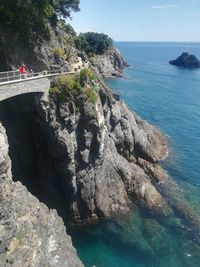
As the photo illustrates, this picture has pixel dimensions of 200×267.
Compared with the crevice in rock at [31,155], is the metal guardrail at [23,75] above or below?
above

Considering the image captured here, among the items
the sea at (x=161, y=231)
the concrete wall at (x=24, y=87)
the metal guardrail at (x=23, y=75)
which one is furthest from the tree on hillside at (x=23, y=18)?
the sea at (x=161, y=231)

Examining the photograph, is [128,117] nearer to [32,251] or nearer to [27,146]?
[27,146]

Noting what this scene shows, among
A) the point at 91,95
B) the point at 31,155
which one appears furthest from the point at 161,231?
the point at 31,155

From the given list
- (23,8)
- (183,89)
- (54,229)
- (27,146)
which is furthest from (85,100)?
(183,89)

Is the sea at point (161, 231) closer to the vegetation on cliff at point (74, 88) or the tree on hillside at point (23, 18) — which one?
the vegetation on cliff at point (74, 88)

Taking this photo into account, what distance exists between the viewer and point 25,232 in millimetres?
31656

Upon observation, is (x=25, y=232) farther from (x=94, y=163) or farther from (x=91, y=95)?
(x=91, y=95)

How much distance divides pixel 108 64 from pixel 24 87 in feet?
425

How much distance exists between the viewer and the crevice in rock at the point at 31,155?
4809 cm

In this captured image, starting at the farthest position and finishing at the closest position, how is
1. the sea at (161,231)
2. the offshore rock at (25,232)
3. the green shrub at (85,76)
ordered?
the green shrub at (85,76) → the sea at (161,231) → the offshore rock at (25,232)

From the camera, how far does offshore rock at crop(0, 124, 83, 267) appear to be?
1176 inches

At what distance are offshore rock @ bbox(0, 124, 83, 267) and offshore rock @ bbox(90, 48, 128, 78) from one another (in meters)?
118

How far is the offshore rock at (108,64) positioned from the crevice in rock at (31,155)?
10095 cm

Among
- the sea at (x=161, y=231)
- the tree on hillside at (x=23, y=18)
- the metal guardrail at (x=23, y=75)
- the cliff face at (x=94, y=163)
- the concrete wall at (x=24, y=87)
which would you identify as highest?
the tree on hillside at (x=23, y=18)
